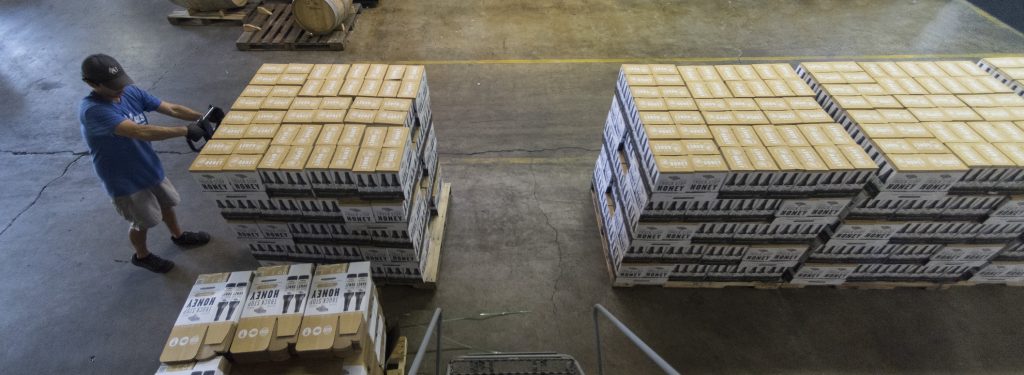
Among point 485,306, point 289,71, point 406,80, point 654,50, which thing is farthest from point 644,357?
point 654,50

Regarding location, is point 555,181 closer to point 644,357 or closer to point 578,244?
point 578,244

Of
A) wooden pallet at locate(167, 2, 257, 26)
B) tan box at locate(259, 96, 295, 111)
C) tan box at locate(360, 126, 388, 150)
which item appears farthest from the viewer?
wooden pallet at locate(167, 2, 257, 26)

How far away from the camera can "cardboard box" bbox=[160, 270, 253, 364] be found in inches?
125

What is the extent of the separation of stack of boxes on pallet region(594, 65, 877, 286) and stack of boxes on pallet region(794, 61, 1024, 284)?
25cm

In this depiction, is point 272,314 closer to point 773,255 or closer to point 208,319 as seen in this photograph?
point 208,319

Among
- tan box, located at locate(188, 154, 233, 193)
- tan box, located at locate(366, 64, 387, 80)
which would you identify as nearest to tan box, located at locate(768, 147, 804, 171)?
tan box, located at locate(366, 64, 387, 80)

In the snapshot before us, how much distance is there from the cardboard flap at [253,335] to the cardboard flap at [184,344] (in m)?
0.24

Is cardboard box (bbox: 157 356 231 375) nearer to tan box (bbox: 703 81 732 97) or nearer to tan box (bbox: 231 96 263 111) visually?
tan box (bbox: 231 96 263 111)

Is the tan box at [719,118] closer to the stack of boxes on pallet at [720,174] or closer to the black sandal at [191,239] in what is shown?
the stack of boxes on pallet at [720,174]

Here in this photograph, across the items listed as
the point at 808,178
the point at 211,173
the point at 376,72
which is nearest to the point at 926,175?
the point at 808,178

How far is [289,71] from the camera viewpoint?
505 centimetres

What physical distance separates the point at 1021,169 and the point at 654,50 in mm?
6562

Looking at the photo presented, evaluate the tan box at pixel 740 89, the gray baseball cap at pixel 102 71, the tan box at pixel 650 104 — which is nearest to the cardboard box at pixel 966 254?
the tan box at pixel 740 89

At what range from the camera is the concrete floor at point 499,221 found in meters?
4.50
